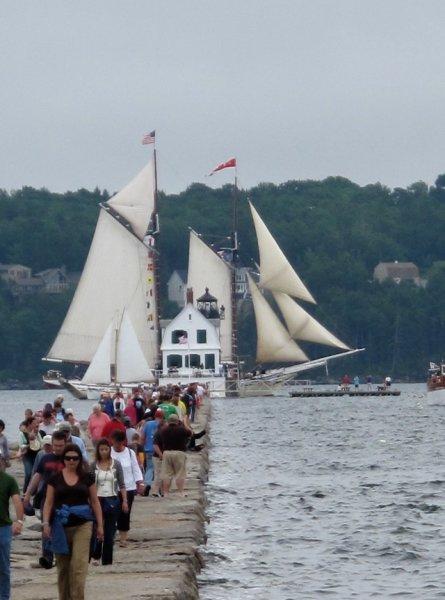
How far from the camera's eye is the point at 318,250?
172875 mm

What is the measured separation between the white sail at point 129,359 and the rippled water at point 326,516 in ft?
117

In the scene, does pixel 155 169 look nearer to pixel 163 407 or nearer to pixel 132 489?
pixel 163 407

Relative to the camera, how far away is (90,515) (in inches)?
622

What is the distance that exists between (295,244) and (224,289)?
216ft

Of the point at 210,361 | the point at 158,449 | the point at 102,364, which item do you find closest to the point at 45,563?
the point at 158,449

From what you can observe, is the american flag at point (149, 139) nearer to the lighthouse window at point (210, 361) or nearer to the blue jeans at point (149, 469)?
the lighthouse window at point (210, 361)

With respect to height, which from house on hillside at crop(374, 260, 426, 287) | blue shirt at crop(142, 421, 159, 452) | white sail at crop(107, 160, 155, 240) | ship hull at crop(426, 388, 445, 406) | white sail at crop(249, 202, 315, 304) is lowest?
blue shirt at crop(142, 421, 159, 452)

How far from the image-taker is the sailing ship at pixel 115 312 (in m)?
93.4

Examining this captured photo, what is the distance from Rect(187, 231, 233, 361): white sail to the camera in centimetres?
10838

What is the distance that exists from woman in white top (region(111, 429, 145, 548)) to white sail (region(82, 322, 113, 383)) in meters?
71.8

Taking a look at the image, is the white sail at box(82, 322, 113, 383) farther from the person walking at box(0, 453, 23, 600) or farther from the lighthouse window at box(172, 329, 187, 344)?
the person walking at box(0, 453, 23, 600)

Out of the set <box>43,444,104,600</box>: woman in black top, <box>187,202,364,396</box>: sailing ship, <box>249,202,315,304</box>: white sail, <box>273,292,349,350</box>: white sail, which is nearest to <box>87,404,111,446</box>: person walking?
<box>43,444,104,600</box>: woman in black top

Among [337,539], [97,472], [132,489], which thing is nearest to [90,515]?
[97,472]

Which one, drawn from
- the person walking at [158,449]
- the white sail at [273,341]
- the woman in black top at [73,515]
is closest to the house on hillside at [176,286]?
the white sail at [273,341]
